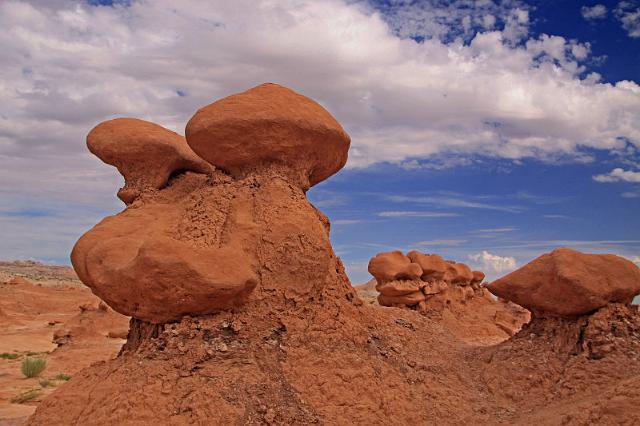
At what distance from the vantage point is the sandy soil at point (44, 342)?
10.3 m

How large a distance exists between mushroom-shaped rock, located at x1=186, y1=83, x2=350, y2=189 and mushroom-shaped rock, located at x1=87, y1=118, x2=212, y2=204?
887mm

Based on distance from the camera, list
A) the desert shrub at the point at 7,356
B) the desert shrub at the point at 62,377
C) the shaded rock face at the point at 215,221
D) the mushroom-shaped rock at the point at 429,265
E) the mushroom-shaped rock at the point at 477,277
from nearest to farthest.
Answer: the shaded rock face at the point at 215,221
the desert shrub at the point at 62,377
the desert shrub at the point at 7,356
the mushroom-shaped rock at the point at 429,265
the mushroom-shaped rock at the point at 477,277

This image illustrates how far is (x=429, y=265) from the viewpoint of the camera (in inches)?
655

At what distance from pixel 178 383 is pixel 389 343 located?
2.69 meters

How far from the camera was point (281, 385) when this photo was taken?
575 centimetres

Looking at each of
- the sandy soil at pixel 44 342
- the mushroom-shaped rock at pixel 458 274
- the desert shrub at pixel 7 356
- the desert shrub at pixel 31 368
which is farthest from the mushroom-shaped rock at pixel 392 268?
the desert shrub at pixel 7 356

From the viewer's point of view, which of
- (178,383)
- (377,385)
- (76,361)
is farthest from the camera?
(76,361)

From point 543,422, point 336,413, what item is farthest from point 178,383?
point 543,422

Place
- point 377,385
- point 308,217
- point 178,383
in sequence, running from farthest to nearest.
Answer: point 308,217
point 377,385
point 178,383

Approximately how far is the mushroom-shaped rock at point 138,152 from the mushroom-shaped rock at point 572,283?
193 inches

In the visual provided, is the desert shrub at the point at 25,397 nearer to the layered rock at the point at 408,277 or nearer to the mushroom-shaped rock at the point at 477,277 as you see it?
the layered rock at the point at 408,277

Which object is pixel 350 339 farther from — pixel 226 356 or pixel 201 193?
pixel 201 193

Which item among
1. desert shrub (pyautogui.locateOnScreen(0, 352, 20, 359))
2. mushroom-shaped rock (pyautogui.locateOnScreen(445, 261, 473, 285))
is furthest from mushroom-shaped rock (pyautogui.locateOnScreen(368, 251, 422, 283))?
desert shrub (pyautogui.locateOnScreen(0, 352, 20, 359))

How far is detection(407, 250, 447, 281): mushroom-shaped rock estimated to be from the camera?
16625mm
